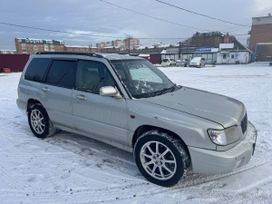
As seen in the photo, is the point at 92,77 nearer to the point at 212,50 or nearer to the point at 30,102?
the point at 30,102

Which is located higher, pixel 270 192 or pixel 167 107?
pixel 167 107

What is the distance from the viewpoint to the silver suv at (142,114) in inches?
124

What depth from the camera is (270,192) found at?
331cm

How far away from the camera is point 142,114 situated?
3547mm

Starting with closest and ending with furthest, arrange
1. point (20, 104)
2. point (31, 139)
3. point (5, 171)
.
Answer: point (5, 171)
point (31, 139)
point (20, 104)

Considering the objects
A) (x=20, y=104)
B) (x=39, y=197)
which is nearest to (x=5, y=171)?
(x=39, y=197)

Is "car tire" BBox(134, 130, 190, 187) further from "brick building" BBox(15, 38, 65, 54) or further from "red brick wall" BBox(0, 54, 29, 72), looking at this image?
"brick building" BBox(15, 38, 65, 54)

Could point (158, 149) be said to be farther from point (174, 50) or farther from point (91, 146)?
point (174, 50)

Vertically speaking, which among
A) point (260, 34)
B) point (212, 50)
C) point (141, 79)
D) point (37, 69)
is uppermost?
point (260, 34)

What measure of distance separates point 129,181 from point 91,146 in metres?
1.44

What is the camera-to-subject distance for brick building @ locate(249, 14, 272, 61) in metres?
60.7

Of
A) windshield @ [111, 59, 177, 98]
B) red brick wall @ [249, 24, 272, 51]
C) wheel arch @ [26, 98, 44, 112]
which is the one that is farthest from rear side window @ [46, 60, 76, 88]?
red brick wall @ [249, 24, 272, 51]

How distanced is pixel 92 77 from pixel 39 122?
5.80 feet

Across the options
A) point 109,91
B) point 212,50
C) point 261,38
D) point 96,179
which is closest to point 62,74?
point 109,91
